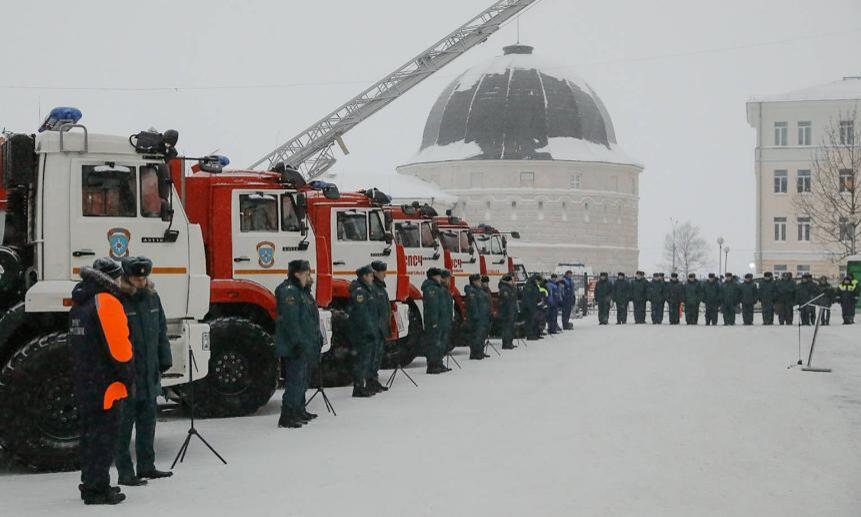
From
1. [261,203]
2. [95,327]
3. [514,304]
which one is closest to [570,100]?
[514,304]

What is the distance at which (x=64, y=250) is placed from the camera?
38.4 ft

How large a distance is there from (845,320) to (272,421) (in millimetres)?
30960

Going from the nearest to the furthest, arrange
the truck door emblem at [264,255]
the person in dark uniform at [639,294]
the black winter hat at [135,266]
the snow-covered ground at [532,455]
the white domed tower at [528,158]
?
1. the snow-covered ground at [532,455]
2. the black winter hat at [135,266]
3. the truck door emblem at [264,255]
4. the person in dark uniform at [639,294]
5. the white domed tower at [528,158]

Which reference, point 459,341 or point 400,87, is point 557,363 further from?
point 400,87

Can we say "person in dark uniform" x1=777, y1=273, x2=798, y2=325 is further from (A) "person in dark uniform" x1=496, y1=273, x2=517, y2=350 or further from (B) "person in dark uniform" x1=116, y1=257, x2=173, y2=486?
(B) "person in dark uniform" x1=116, y1=257, x2=173, y2=486

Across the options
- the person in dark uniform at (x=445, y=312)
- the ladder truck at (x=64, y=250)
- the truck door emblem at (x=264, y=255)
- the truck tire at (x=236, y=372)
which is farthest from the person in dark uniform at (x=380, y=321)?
the ladder truck at (x=64, y=250)

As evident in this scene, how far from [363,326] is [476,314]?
8042mm

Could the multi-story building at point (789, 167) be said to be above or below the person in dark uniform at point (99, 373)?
above

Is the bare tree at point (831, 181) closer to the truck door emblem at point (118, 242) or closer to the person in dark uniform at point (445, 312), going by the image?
the person in dark uniform at point (445, 312)

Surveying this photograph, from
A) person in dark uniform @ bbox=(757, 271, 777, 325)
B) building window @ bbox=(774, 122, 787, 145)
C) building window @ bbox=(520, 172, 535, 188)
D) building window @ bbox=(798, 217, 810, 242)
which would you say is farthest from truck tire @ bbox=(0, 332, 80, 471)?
building window @ bbox=(520, 172, 535, 188)

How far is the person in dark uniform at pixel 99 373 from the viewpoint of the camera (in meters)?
9.41

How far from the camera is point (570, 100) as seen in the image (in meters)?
106

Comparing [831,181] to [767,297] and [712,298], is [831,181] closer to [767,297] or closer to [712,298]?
[767,297]

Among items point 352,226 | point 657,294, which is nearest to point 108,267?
point 352,226
